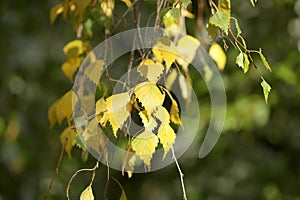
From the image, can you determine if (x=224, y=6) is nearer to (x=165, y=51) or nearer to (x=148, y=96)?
(x=165, y=51)

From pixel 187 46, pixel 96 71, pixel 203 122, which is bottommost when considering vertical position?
pixel 203 122

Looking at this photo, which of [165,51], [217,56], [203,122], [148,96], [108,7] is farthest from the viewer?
[203,122]

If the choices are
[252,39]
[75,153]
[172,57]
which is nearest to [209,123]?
[252,39]

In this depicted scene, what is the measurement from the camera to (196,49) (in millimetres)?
1454

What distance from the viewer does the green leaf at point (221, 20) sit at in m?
1.07

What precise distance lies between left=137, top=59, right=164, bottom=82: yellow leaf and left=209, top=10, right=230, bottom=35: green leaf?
0.32ft

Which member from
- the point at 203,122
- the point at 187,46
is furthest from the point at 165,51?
the point at 203,122

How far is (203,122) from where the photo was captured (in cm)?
261

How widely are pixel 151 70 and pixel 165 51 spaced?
105 mm

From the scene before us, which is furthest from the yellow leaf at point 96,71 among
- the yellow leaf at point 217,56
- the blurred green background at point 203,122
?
the blurred green background at point 203,122

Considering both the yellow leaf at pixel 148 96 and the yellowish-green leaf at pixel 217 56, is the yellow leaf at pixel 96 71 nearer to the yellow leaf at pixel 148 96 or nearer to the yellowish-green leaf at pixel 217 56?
the yellow leaf at pixel 148 96

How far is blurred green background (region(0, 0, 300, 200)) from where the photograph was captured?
2.63m

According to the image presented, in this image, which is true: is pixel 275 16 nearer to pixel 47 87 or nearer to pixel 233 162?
pixel 233 162

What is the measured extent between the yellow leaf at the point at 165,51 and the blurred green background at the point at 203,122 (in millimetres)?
1398
